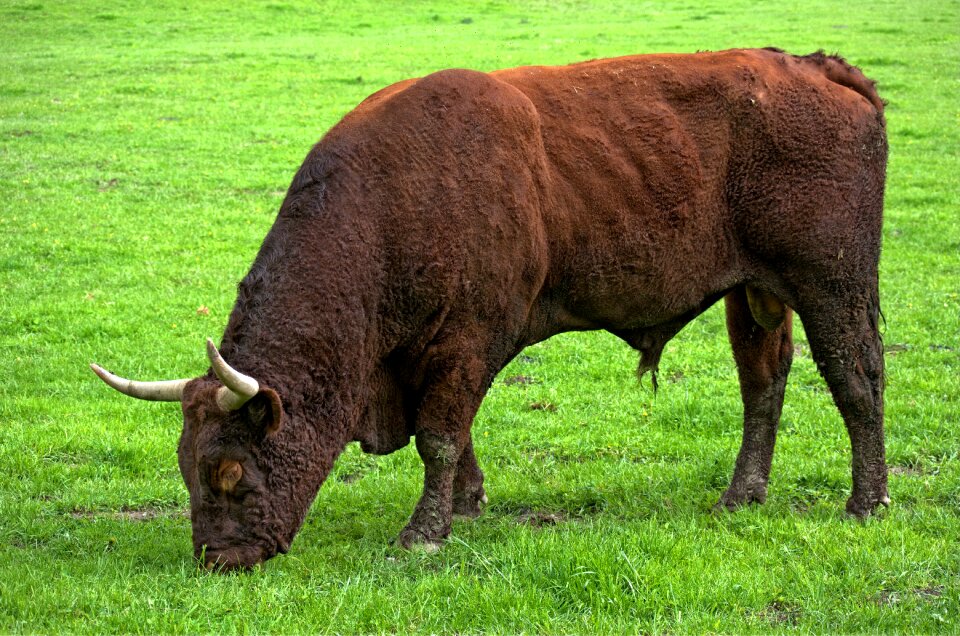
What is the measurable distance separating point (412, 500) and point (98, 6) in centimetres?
2944

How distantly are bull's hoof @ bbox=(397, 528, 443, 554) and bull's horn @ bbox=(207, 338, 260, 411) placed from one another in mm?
1358

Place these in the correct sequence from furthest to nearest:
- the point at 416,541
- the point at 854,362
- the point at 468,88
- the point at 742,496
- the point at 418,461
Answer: the point at 418,461 → the point at 742,496 → the point at 854,362 → the point at 468,88 → the point at 416,541

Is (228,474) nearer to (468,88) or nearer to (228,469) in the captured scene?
(228,469)

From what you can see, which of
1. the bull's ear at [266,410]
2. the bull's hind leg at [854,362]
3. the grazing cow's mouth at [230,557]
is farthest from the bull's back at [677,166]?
the grazing cow's mouth at [230,557]

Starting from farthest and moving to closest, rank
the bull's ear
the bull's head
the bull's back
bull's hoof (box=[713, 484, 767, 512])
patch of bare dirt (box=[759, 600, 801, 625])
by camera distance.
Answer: bull's hoof (box=[713, 484, 767, 512]), the bull's back, the bull's head, the bull's ear, patch of bare dirt (box=[759, 600, 801, 625])

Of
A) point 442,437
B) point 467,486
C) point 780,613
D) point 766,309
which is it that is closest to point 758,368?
point 766,309

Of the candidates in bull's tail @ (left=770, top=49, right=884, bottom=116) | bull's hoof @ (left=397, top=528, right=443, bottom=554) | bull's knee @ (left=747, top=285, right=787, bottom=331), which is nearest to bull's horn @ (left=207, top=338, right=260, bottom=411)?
bull's hoof @ (left=397, top=528, right=443, bottom=554)

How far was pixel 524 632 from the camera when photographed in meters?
4.98

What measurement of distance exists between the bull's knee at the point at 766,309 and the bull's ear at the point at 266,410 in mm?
3400

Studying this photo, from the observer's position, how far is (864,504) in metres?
6.86

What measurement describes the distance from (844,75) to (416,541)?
4149 millimetres

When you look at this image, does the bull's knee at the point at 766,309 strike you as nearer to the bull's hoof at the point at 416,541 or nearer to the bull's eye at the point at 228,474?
the bull's hoof at the point at 416,541

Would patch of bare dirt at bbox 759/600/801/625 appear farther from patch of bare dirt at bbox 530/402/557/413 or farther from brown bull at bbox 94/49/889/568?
patch of bare dirt at bbox 530/402/557/413

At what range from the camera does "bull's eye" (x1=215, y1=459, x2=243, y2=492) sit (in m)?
5.62
